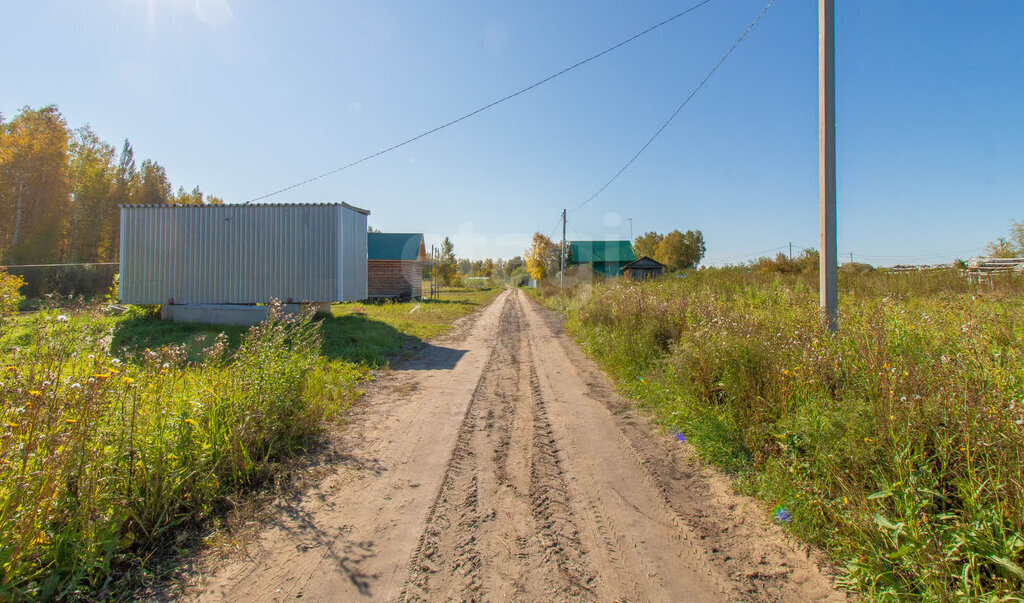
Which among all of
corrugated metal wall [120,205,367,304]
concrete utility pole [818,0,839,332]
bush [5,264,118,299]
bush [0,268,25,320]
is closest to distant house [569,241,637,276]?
corrugated metal wall [120,205,367,304]

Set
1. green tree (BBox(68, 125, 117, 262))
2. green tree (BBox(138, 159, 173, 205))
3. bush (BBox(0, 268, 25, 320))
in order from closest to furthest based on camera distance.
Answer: bush (BBox(0, 268, 25, 320)), green tree (BBox(68, 125, 117, 262)), green tree (BBox(138, 159, 173, 205))

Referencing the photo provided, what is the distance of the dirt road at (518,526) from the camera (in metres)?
2.18

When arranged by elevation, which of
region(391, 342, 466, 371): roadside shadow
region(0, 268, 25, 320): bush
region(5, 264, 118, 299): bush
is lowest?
region(391, 342, 466, 371): roadside shadow

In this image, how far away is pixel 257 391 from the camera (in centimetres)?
396

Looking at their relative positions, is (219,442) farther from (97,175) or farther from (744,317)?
(97,175)

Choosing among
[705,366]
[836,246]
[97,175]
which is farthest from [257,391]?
[97,175]

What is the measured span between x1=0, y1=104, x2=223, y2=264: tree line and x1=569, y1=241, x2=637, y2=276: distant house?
3485cm

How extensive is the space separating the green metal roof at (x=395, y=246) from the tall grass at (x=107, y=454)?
74.8 feet

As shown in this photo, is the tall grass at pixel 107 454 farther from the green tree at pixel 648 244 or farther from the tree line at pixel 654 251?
the green tree at pixel 648 244

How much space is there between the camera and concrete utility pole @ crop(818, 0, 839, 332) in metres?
4.52

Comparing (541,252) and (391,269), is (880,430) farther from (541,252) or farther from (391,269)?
(541,252)

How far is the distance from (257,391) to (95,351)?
136 centimetres

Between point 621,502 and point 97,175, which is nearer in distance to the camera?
point 621,502

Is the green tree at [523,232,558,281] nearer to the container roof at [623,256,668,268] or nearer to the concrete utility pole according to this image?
the container roof at [623,256,668,268]
